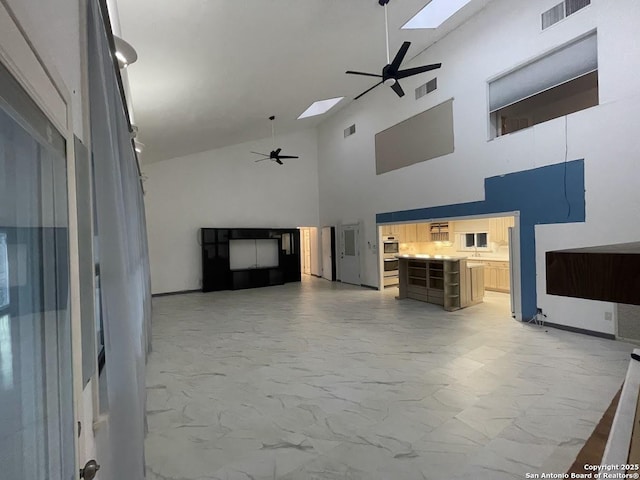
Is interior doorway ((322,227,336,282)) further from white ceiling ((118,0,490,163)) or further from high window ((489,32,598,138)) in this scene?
high window ((489,32,598,138))

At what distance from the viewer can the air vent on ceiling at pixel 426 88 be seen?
6.84 meters

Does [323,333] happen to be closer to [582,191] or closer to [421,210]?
[421,210]

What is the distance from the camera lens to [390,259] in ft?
31.3

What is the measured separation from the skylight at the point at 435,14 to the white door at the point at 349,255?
206 inches

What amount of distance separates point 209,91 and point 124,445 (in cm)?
500

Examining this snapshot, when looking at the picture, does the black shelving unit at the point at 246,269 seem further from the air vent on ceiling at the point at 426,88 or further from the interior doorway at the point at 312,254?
the air vent on ceiling at the point at 426,88

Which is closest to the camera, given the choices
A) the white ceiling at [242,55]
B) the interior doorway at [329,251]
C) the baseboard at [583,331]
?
the white ceiling at [242,55]

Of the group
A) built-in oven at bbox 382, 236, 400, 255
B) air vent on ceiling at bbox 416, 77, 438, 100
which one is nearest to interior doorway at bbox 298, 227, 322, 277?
built-in oven at bbox 382, 236, 400, 255

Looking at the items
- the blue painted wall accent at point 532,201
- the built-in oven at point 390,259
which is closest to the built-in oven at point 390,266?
the built-in oven at point 390,259

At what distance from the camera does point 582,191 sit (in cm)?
465

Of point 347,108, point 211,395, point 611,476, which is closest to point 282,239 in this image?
point 347,108

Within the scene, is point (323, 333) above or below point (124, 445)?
below

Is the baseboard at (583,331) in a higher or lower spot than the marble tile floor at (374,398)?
higher

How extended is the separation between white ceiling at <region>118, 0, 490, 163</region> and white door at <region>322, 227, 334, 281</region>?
4.47 metres
